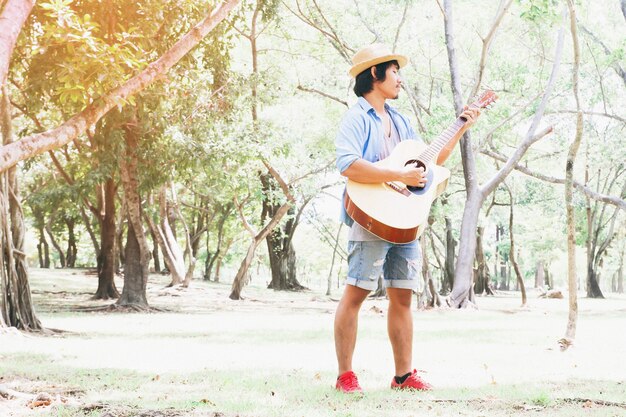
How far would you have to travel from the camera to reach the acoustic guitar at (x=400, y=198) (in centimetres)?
438

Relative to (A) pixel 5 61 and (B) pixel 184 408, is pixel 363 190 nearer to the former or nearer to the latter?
(B) pixel 184 408

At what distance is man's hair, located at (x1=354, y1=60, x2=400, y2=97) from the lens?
15.7ft

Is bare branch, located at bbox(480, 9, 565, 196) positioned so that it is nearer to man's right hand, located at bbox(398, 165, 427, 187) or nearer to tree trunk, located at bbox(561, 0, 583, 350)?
tree trunk, located at bbox(561, 0, 583, 350)

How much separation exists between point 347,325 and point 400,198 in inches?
34.5

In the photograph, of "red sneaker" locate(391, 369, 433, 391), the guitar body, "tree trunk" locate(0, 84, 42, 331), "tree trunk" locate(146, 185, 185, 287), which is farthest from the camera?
"tree trunk" locate(146, 185, 185, 287)

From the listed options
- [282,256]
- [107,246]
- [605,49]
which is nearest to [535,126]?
[605,49]

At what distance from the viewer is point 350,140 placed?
4539 mm

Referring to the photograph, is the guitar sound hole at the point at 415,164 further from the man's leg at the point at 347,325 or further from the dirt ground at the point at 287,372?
the dirt ground at the point at 287,372

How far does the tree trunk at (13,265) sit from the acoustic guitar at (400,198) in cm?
587

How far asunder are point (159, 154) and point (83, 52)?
697 cm

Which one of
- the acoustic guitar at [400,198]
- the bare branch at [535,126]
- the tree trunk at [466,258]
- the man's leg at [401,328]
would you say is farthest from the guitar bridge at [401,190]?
the bare branch at [535,126]

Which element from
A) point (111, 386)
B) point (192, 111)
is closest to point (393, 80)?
point (111, 386)

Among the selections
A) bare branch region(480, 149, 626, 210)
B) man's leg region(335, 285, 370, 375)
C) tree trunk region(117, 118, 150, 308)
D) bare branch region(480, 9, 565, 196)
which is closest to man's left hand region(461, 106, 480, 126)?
man's leg region(335, 285, 370, 375)

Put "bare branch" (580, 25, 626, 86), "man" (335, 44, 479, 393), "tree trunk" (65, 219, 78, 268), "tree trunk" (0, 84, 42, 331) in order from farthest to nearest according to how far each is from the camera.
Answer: "tree trunk" (65, 219, 78, 268)
"bare branch" (580, 25, 626, 86)
"tree trunk" (0, 84, 42, 331)
"man" (335, 44, 479, 393)
